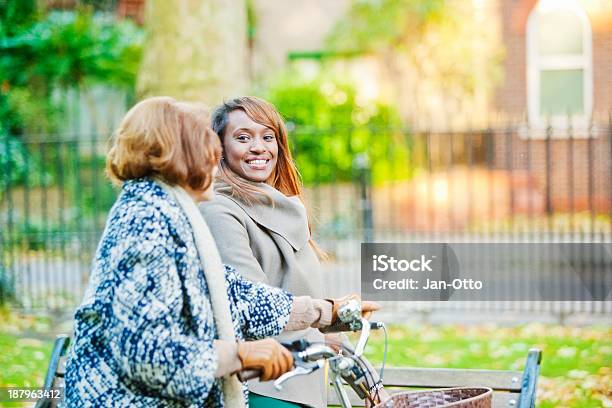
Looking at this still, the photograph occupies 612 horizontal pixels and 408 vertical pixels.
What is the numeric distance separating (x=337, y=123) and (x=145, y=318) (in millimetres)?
12004

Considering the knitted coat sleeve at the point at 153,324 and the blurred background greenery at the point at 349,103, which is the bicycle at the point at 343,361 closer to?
the knitted coat sleeve at the point at 153,324

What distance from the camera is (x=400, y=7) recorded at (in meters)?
15.7

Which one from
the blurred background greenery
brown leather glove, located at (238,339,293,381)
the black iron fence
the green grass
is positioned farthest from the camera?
the black iron fence

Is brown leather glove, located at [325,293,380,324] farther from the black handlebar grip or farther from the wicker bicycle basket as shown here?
the black handlebar grip

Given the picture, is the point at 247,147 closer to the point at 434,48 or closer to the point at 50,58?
the point at 434,48

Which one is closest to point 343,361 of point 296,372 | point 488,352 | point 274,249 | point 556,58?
point 296,372

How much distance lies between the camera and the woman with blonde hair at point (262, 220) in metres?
2.99

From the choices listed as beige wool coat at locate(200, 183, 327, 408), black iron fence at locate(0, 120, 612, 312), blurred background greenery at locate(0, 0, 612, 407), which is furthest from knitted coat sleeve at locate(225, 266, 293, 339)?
blurred background greenery at locate(0, 0, 612, 407)

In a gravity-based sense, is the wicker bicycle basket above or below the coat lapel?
below

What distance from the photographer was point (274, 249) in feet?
10.1

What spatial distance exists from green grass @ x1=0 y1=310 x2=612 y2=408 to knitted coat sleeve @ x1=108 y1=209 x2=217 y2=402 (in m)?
3.84

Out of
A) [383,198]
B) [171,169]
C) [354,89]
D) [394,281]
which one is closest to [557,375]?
[394,281]

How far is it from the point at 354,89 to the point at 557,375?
8.70m

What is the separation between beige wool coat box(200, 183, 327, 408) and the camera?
9.73 feet
